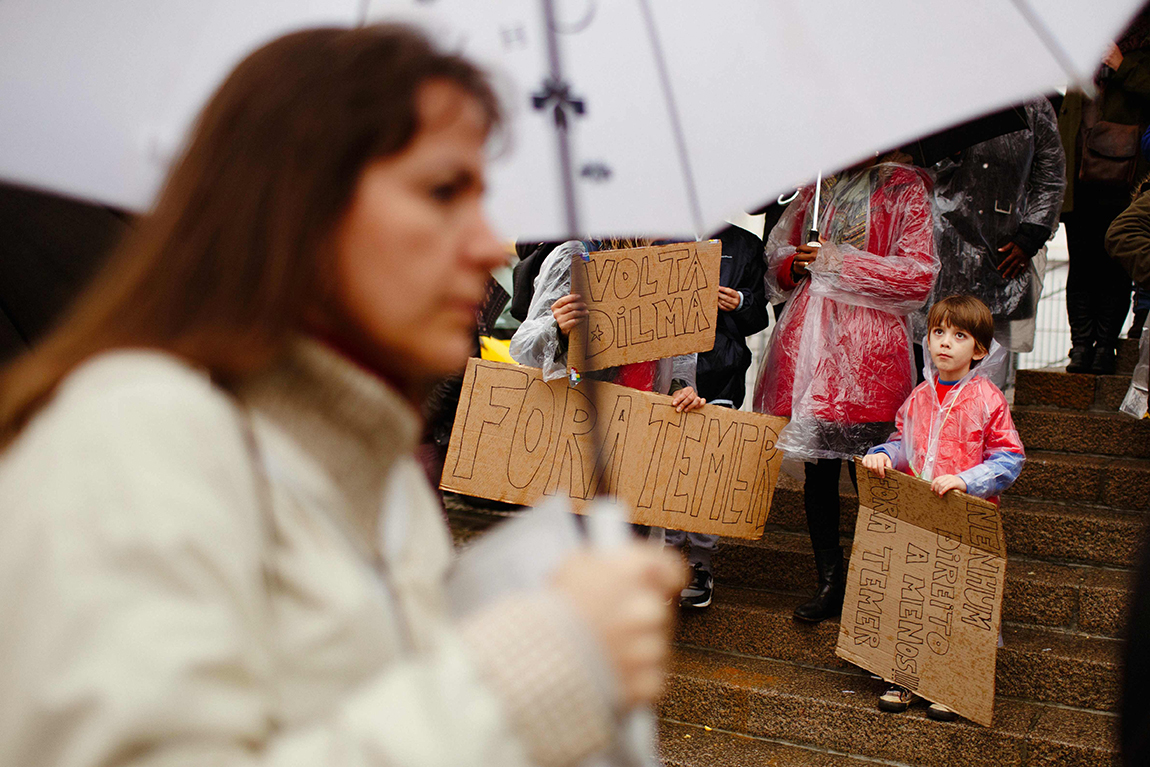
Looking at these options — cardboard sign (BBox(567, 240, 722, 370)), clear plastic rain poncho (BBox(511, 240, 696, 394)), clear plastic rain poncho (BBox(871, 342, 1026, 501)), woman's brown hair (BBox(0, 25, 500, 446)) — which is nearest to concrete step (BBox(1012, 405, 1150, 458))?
clear plastic rain poncho (BBox(871, 342, 1026, 501))

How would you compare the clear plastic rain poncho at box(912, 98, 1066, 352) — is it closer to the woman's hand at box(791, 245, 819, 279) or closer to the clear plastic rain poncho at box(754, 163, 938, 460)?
the clear plastic rain poncho at box(754, 163, 938, 460)

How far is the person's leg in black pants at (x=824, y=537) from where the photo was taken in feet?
12.6

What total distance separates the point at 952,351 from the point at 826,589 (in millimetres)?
1130

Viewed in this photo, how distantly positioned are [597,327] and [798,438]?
907 millimetres

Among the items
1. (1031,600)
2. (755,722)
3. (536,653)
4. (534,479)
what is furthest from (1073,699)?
(536,653)

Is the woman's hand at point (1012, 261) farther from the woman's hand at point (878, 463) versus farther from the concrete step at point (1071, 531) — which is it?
the woman's hand at point (878, 463)

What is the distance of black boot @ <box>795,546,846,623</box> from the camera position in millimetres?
3916

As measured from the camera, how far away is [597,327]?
3.40 meters

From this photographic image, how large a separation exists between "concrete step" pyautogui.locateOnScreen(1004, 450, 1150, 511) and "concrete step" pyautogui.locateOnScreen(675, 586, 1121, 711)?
883mm

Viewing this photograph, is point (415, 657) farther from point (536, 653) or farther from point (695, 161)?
point (695, 161)

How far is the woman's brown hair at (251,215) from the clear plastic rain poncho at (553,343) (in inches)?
103

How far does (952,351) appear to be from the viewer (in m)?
3.43

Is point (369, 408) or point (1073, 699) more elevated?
point (369, 408)

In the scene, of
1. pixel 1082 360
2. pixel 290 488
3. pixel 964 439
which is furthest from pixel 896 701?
pixel 290 488
